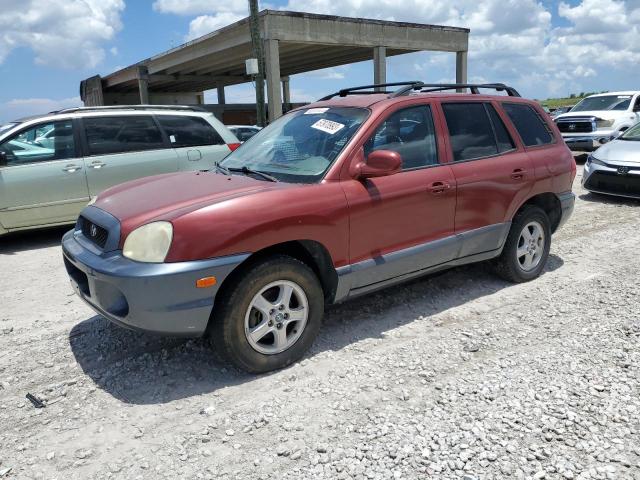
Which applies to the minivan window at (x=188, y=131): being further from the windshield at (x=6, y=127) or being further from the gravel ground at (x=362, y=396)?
the gravel ground at (x=362, y=396)

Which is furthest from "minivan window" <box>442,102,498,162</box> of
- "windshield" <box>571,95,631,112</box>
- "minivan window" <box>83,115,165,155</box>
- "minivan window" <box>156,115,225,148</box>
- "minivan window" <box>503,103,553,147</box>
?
"windshield" <box>571,95,631,112</box>

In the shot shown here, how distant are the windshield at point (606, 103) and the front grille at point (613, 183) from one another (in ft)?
26.2

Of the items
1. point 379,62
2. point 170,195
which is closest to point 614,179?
point 170,195

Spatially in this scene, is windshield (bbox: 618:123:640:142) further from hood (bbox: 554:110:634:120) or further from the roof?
the roof

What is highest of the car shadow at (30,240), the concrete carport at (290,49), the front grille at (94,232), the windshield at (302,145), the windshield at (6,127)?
the concrete carport at (290,49)

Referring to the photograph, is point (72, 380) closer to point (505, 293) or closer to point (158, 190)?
point (158, 190)

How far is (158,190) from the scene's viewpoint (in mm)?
3656

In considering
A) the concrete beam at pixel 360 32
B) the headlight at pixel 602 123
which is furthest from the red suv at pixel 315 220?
the concrete beam at pixel 360 32

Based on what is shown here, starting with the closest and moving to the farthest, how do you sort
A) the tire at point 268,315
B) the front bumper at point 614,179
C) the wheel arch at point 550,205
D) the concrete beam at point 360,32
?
1. the tire at point 268,315
2. the wheel arch at point 550,205
3. the front bumper at point 614,179
4. the concrete beam at point 360,32

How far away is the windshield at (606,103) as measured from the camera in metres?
15.5

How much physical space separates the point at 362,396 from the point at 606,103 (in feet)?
52.3

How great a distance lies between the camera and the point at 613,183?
28.7ft

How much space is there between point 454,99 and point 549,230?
66.8 inches

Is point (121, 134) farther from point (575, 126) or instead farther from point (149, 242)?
point (575, 126)
